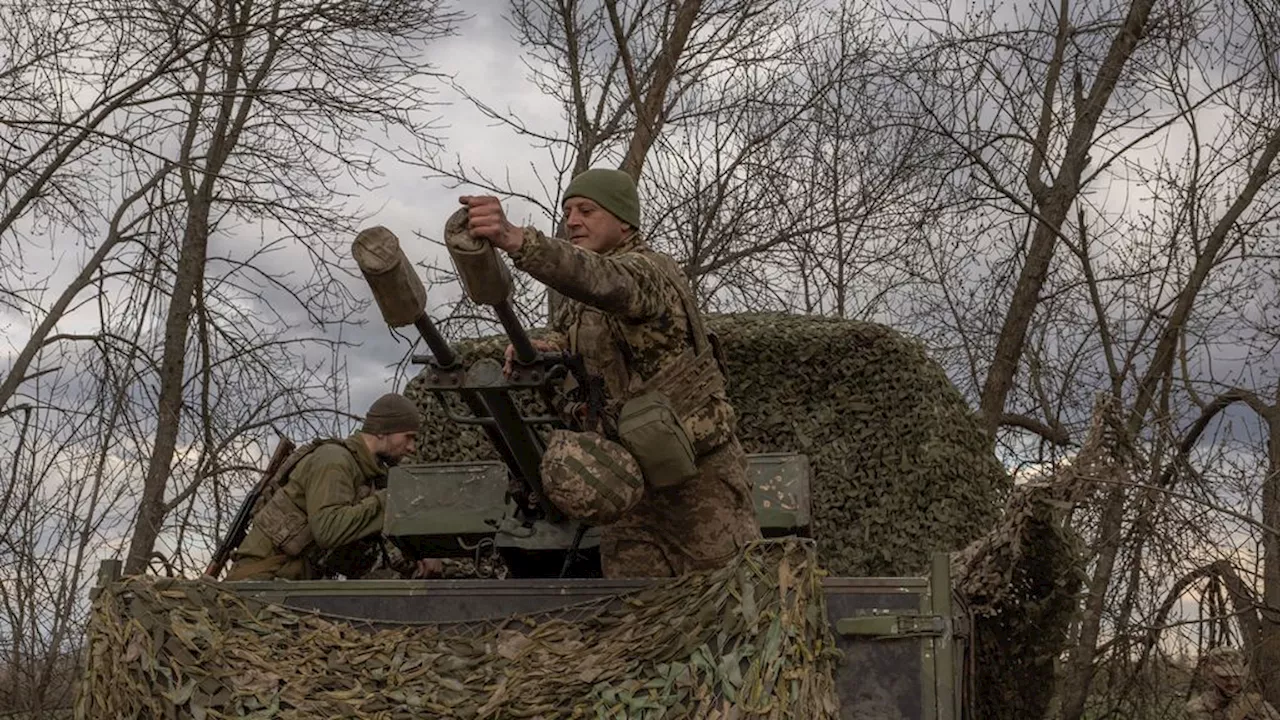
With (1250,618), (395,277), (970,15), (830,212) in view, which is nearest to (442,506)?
(395,277)

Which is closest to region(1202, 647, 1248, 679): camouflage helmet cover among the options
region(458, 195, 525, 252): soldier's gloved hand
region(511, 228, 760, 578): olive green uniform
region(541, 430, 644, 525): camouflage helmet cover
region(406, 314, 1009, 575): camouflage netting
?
region(406, 314, 1009, 575): camouflage netting

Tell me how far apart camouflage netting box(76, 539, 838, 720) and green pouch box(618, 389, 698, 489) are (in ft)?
1.17

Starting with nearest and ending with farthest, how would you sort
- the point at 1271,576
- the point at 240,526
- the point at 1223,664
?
1. the point at 240,526
2. the point at 1271,576
3. the point at 1223,664

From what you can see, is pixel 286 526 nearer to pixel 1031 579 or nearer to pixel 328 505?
Answer: pixel 328 505

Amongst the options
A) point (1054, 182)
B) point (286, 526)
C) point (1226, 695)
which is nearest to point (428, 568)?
point (286, 526)

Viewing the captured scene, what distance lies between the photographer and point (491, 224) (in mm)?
4145

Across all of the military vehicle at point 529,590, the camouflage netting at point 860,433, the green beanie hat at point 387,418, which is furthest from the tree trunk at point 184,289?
the military vehicle at point 529,590

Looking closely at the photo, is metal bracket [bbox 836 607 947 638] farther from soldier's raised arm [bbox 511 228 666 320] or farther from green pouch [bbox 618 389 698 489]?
soldier's raised arm [bbox 511 228 666 320]

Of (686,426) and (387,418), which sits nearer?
(686,426)

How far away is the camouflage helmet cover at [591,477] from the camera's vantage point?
4.73 m

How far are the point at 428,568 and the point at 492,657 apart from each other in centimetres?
214

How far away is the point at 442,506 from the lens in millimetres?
6434

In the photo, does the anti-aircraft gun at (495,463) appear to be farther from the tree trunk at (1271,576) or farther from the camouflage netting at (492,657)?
the tree trunk at (1271,576)

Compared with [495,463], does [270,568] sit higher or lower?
lower
